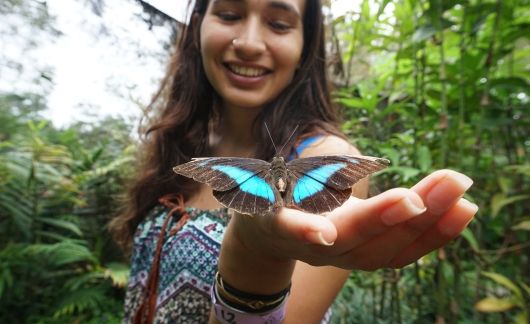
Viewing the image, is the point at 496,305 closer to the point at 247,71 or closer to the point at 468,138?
the point at 468,138

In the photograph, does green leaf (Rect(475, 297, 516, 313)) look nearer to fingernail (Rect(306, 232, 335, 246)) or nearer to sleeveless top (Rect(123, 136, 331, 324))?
sleeveless top (Rect(123, 136, 331, 324))

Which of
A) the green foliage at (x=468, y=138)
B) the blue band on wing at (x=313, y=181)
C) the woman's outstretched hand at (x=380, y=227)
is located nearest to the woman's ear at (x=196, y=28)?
the green foliage at (x=468, y=138)

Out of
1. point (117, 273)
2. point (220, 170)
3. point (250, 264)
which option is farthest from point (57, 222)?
point (250, 264)

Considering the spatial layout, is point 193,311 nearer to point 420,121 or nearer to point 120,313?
point 420,121

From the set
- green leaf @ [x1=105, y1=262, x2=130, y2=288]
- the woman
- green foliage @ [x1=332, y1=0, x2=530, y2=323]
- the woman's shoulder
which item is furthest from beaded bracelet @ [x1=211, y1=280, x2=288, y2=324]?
green leaf @ [x1=105, y1=262, x2=130, y2=288]

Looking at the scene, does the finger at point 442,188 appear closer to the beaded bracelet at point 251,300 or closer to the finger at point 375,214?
the finger at point 375,214

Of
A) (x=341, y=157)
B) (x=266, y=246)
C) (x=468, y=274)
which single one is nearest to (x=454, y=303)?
(x=468, y=274)
